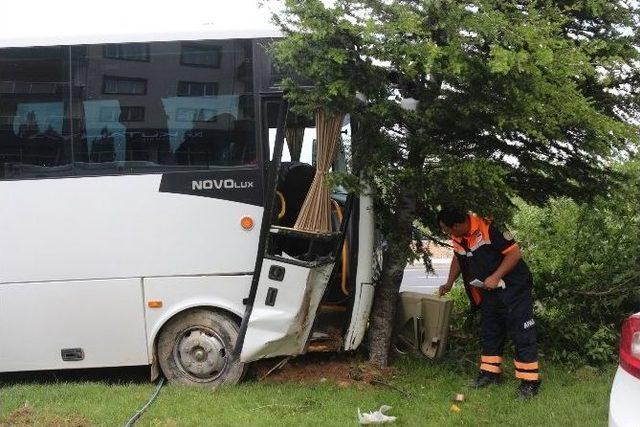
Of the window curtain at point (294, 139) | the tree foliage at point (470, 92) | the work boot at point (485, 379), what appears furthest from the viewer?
the window curtain at point (294, 139)

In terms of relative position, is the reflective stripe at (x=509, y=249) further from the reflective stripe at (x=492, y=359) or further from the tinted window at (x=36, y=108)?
the tinted window at (x=36, y=108)

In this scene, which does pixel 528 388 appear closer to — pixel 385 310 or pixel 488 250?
pixel 488 250

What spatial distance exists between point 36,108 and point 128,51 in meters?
0.92

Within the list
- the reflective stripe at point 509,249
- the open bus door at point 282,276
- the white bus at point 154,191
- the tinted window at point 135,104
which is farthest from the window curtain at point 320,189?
the reflective stripe at point 509,249

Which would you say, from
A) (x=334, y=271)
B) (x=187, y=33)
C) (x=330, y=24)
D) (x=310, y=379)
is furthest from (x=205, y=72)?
(x=310, y=379)

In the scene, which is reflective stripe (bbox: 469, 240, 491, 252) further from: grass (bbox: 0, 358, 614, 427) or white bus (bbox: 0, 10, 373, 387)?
grass (bbox: 0, 358, 614, 427)

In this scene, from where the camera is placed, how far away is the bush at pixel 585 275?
18.6 feet

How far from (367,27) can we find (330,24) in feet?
0.85

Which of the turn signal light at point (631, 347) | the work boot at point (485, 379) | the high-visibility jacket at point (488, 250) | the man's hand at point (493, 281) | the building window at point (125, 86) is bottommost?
the work boot at point (485, 379)

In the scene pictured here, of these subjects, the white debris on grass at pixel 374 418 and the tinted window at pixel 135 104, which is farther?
the tinted window at pixel 135 104

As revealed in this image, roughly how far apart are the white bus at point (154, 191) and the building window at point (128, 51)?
0.5 inches

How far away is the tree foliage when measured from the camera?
3.94 meters

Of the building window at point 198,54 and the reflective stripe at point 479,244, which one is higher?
the building window at point 198,54

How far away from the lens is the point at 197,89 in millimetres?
5273
